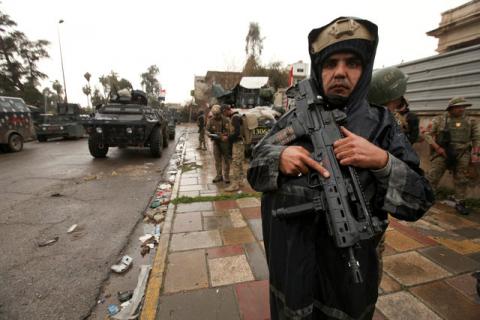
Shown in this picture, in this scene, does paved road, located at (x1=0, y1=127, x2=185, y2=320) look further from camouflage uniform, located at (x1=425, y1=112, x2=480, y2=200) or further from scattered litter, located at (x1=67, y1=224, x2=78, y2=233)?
camouflage uniform, located at (x1=425, y1=112, x2=480, y2=200)

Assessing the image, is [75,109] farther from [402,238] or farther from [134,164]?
[402,238]

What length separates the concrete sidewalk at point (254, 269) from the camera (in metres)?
1.97

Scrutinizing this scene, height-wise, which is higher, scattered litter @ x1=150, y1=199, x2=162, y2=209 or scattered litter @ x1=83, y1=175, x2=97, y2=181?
scattered litter @ x1=83, y1=175, x2=97, y2=181

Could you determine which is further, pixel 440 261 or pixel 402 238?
pixel 402 238

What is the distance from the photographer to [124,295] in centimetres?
223

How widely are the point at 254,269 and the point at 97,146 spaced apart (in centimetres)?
742

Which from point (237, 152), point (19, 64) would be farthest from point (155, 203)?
point (19, 64)

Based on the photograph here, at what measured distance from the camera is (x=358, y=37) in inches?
42.1

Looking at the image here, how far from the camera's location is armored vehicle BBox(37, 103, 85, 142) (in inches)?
515

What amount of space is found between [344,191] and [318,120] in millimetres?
328

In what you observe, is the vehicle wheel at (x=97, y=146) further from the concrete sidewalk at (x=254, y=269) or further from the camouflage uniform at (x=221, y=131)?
the concrete sidewalk at (x=254, y=269)

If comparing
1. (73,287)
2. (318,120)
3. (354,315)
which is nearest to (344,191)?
(318,120)

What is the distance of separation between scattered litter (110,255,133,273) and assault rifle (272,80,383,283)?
7.40 ft

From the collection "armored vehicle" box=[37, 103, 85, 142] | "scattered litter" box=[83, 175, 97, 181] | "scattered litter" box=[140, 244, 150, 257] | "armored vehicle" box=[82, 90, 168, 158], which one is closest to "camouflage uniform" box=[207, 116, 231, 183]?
"scattered litter" box=[140, 244, 150, 257]
